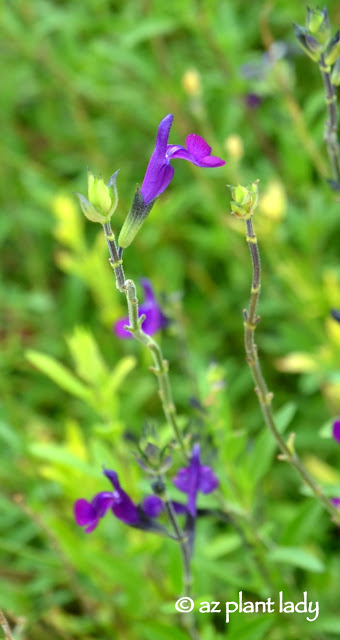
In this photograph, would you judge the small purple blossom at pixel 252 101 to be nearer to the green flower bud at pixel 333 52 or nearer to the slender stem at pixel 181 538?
the green flower bud at pixel 333 52

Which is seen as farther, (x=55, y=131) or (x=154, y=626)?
(x=55, y=131)

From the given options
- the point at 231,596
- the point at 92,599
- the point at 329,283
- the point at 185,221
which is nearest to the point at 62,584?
the point at 92,599

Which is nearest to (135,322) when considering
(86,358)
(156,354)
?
(156,354)

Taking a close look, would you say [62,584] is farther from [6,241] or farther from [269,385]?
[6,241]

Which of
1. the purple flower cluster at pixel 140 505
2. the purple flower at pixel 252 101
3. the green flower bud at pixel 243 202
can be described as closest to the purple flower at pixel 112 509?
the purple flower cluster at pixel 140 505

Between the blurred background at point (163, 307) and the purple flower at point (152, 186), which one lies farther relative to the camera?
the blurred background at point (163, 307)
